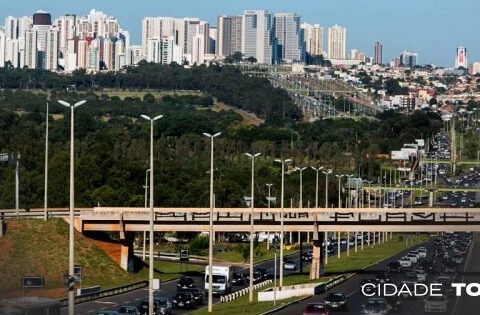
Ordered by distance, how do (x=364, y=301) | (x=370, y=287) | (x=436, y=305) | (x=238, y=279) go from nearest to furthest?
(x=436, y=305), (x=364, y=301), (x=370, y=287), (x=238, y=279)

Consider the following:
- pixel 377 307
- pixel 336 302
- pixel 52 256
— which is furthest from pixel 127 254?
pixel 377 307

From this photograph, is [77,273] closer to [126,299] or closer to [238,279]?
[126,299]

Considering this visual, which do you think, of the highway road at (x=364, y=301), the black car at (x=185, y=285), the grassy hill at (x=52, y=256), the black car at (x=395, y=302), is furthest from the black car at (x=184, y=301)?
the black car at (x=395, y=302)

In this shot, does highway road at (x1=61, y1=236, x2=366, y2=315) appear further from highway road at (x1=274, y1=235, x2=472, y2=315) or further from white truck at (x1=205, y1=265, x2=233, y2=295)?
highway road at (x1=274, y1=235, x2=472, y2=315)

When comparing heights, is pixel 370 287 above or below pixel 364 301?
above

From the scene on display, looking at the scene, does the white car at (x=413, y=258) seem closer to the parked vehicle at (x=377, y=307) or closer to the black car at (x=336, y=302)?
the black car at (x=336, y=302)

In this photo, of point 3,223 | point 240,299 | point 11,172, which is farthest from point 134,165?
point 240,299

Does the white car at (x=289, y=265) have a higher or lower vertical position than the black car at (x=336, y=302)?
lower
